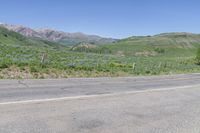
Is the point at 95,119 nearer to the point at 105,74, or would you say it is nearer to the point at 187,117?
the point at 187,117

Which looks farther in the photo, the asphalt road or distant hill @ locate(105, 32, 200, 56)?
distant hill @ locate(105, 32, 200, 56)

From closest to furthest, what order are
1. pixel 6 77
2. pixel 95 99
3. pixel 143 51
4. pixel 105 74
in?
pixel 95 99, pixel 6 77, pixel 105 74, pixel 143 51

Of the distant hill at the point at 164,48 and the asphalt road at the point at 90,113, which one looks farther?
the distant hill at the point at 164,48

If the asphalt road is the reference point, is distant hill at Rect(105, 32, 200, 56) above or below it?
above

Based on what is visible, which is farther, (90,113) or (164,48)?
(164,48)

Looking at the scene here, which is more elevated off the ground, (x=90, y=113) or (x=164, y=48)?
(x=164, y=48)

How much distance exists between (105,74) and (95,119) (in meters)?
12.7

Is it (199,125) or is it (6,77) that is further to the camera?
(6,77)

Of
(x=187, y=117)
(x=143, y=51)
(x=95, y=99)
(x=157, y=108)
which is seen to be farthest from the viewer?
(x=143, y=51)

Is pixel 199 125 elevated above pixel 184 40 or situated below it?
below

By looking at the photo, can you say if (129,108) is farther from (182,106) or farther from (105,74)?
(105,74)

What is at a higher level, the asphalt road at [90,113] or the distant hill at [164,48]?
the distant hill at [164,48]

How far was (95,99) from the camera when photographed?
9.34 m

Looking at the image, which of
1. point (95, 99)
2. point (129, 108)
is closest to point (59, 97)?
point (95, 99)
